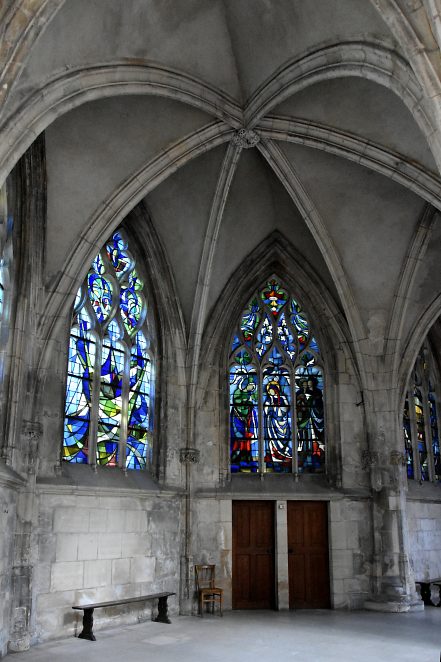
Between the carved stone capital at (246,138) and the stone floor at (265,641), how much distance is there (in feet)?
24.4

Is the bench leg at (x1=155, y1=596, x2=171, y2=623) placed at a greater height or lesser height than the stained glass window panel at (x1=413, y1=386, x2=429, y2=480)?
lesser

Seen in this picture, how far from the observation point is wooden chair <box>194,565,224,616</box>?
11195mm

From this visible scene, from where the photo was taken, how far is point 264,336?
1359cm

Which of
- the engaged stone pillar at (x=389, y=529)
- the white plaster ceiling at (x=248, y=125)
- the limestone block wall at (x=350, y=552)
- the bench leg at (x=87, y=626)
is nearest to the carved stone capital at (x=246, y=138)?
the white plaster ceiling at (x=248, y=125)

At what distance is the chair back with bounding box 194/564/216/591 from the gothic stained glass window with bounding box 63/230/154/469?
2.00 meters

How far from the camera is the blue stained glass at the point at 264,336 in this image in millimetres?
13469

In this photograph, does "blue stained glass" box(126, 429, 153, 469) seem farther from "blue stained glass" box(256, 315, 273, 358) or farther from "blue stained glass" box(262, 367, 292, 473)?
"blue stained glass" box(256, 315, 273, 358)

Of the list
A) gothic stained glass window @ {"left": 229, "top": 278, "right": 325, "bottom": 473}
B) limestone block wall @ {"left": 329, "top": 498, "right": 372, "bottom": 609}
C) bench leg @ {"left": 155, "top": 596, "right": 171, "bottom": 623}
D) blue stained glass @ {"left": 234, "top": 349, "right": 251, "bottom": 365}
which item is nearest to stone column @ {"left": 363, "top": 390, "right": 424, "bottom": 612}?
limestone block wall @ {"left": 329, "top": 498, "right": 372, "bottom": 609}

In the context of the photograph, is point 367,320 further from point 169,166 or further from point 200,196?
point 169,166

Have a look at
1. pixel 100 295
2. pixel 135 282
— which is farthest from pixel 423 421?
pixel 100 295

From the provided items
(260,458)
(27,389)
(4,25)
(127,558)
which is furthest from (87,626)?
(4,25)

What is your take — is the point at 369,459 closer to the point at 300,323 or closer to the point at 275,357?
the point at 275,357

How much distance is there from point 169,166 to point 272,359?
14.9 ft

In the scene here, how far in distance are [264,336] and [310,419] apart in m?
1.87
